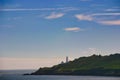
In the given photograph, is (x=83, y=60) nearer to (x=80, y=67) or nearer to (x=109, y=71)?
(x=80, y=67)

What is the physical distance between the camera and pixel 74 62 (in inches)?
1251

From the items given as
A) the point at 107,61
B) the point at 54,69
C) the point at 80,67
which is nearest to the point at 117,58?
the point at 107,61

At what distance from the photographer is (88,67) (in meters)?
29.8

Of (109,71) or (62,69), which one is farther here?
(62,69)

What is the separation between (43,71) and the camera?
29672 mm

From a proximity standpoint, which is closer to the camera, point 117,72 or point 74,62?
point 117,72

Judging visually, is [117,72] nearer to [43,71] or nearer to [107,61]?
[107,61]

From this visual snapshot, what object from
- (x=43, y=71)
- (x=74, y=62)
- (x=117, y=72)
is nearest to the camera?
(x=117, y=72)

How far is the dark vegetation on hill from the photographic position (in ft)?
95.8

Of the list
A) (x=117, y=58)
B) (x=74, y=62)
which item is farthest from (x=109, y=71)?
(x=74, y=62)

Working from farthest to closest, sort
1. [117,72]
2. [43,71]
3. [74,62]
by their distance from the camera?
[74,62] → [43,71] → [117,72]

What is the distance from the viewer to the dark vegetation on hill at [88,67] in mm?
29214

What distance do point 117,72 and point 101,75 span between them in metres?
1.99

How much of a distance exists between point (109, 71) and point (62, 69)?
170 inches
